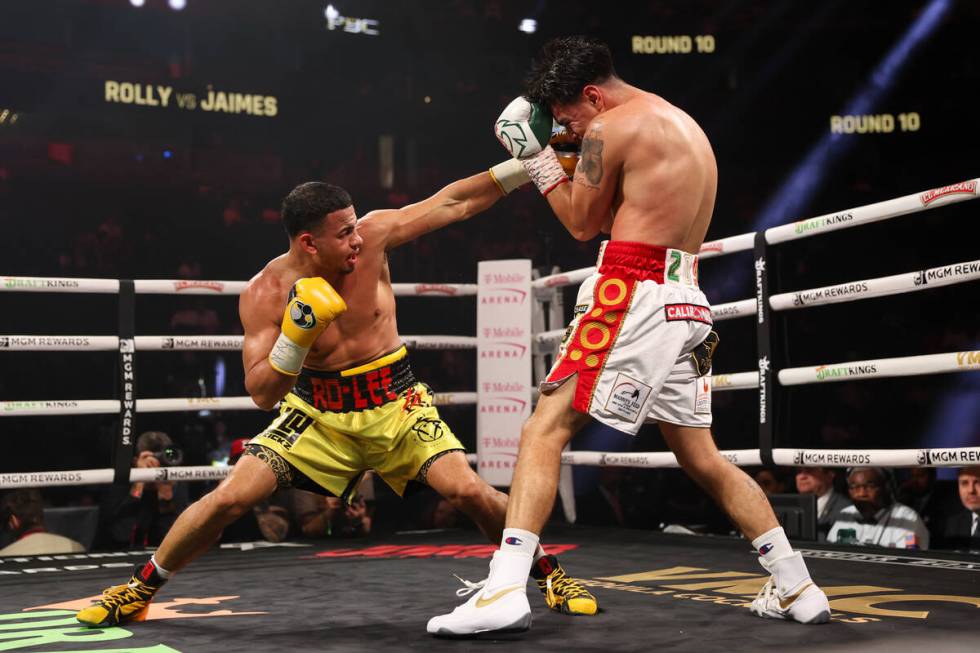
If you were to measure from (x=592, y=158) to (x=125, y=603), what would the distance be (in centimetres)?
153

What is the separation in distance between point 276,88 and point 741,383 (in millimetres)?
9130

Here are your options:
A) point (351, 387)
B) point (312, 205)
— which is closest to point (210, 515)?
point (351, 387)

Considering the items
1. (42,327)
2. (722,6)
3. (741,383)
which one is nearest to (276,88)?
(42,327)

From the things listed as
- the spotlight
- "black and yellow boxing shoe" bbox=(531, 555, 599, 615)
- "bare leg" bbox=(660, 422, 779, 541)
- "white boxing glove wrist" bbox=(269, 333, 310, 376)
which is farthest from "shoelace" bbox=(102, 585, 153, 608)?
the spotlight

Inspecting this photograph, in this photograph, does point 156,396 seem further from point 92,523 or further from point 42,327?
point 92,523

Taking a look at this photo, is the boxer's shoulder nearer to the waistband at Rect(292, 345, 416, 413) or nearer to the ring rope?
the waistband at Rect(292, 345, 416, 413)

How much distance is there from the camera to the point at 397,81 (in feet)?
41.9

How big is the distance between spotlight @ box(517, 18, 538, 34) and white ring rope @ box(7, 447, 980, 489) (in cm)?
946

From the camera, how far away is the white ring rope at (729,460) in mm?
3135

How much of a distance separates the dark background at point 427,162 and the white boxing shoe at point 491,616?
5526 millimetres

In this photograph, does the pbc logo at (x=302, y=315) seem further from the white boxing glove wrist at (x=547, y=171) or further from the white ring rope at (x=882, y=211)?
the white ring rope at (x=882, y=211)

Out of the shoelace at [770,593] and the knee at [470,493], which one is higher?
the knee at [470,493]

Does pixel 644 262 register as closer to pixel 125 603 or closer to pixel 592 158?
pixel 592 158

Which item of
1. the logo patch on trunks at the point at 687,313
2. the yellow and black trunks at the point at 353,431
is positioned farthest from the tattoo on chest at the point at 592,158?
the yellow and black trunks at the point at 353,431
